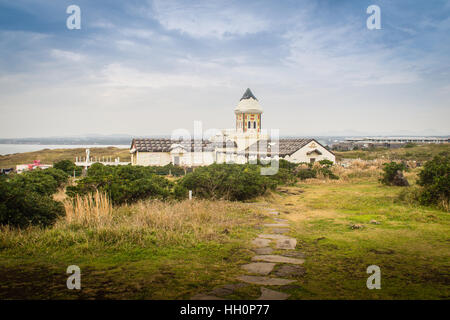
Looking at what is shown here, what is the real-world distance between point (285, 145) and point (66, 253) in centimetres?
3135

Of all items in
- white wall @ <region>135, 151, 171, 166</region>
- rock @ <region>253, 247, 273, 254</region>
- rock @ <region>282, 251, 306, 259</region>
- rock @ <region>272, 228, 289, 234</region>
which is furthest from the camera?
white wall @ <region>135, 151, 171, 166</region>

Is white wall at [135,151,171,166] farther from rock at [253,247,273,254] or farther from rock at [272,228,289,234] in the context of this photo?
rock at [253,247,273,254]

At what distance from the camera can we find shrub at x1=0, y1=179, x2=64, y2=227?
8.31 metres

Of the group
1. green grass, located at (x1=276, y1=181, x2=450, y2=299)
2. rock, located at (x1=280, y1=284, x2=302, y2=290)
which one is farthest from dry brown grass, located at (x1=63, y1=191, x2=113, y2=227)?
green grass, located at (x1=276, y1=181, x2=450, y2=299)

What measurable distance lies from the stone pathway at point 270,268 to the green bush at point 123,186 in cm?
561

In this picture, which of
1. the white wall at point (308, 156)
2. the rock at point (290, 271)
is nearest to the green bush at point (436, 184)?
the rock at point (290, 271)

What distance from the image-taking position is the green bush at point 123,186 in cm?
1193

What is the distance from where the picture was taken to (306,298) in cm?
484

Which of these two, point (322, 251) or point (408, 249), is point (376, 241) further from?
point (322, 251)

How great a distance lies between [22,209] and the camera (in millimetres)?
8633

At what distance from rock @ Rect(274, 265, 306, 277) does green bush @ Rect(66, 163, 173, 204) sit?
296 inches

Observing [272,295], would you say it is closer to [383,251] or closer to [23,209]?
[383,251]

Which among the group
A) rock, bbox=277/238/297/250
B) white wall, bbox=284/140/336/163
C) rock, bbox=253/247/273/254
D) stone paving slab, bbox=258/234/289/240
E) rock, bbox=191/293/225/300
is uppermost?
white wall, bbox=284/140/336/163
